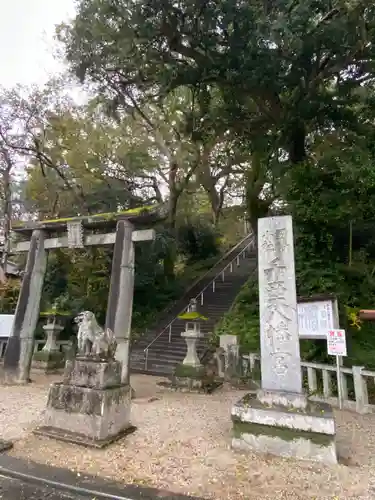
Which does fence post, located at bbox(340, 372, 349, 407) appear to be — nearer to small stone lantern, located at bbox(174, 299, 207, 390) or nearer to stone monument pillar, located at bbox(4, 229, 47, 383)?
small stone lantern, located at bbox(174, 299, 207, 390)

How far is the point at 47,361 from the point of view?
33.7ft

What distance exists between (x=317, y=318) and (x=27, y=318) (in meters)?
7.49

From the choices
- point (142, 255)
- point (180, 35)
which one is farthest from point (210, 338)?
point (180, 35)

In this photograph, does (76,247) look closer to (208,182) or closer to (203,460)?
(203,460)

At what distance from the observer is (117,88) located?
40.8ft

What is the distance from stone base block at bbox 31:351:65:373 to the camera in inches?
404

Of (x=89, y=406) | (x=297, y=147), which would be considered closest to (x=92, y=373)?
(x=89, y=406)

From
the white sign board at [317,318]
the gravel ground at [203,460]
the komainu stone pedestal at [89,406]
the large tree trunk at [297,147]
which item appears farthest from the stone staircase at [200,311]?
the large tree trunk at [297,147]

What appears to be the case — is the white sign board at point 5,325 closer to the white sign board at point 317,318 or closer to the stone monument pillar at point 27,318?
the stone monument pillar at point 27,318

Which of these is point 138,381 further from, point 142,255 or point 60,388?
point 142,255

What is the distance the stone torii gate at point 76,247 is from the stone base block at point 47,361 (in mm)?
2017

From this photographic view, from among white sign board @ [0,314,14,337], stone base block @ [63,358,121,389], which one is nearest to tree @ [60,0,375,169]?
stone base block @ [63,358,121,389]

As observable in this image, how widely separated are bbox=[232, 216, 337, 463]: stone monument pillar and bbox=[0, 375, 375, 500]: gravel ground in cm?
20

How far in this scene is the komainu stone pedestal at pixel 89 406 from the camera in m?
4.36
